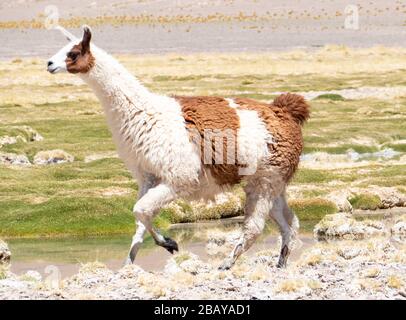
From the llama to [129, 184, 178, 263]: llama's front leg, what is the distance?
1cm

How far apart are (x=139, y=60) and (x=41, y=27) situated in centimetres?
2993

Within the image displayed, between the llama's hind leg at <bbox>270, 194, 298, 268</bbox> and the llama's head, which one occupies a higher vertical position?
the llama's head

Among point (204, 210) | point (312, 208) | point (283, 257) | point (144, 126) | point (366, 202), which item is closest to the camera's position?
point (144, 126)

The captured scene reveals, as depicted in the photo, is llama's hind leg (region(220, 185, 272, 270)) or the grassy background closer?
llama's hind leg (region(220, 185, 272, 270))

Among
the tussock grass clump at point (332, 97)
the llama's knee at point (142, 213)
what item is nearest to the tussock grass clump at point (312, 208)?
the llama's knee at point (142, 213)

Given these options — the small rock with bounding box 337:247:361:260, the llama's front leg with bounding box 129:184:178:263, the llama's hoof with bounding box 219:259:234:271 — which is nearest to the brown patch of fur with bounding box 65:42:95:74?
the llama's front leg with bounding box 129:184:178:263

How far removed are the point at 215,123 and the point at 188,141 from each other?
36cm

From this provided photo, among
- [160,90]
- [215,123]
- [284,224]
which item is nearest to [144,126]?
[215,123]

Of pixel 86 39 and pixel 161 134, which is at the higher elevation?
pixel 86 39

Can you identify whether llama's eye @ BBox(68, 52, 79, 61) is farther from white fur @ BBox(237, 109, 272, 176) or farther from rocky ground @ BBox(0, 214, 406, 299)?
rocky ground @ BBox(0, 214, 406, 299)

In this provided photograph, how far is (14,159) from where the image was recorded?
80.4 feet

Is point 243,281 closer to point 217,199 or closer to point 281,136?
point 281,136

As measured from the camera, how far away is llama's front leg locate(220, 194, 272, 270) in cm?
1151
